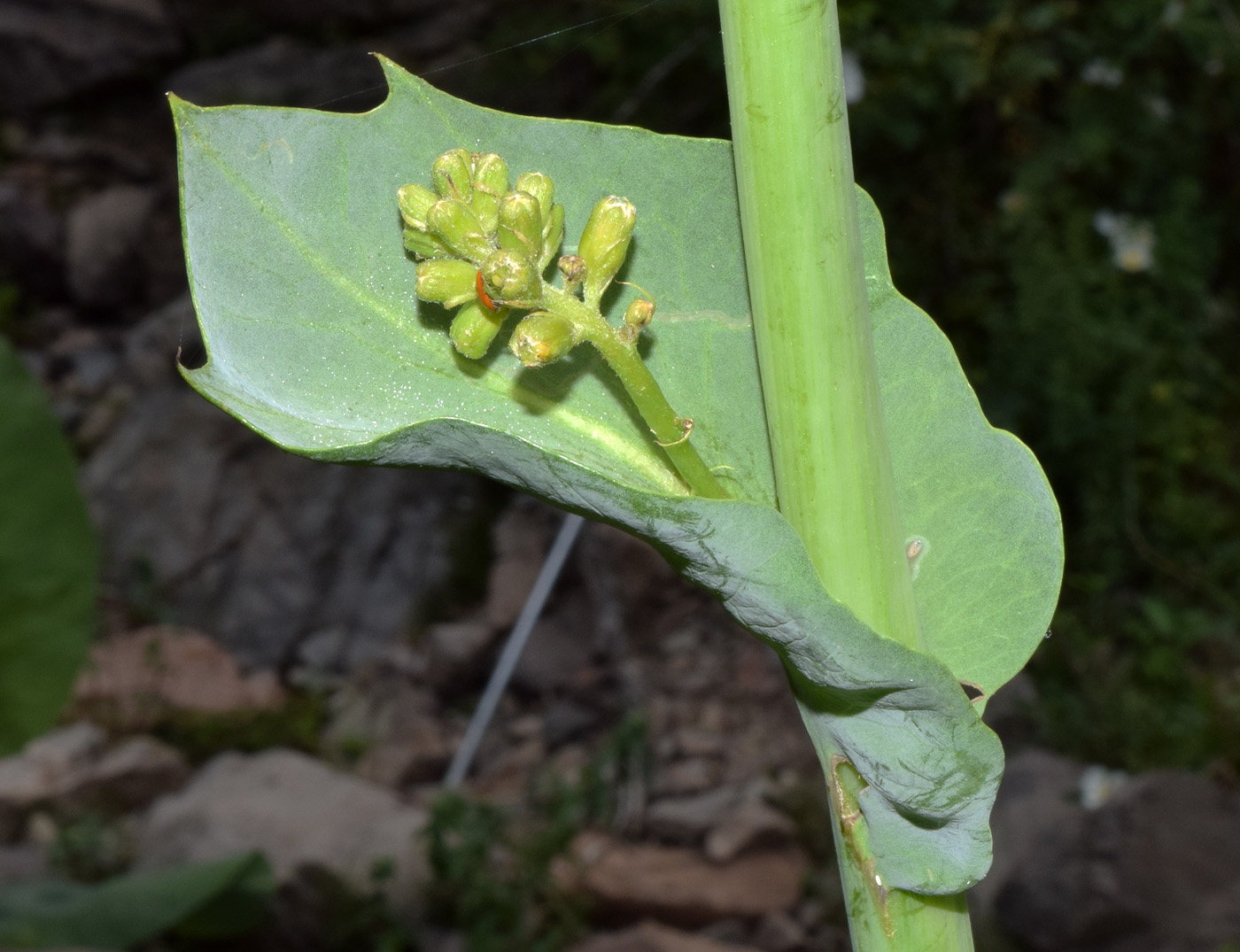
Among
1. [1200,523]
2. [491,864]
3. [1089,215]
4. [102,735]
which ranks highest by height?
[1089,215]

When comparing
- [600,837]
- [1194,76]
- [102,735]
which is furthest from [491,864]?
[1194,76]

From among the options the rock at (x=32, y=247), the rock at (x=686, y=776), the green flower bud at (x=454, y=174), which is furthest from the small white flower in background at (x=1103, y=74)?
the rock at (x=32, y=247)

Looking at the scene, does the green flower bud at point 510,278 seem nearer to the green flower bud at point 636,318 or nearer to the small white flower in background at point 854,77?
the green flower bud at point 636,318

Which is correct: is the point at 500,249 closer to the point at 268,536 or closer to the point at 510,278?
the point at 510,278

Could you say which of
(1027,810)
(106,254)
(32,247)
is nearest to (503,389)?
(1027,810)

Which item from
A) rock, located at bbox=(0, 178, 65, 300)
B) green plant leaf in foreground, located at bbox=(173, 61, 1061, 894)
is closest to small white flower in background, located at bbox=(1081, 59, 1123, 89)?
green plant leaf in foreground, located at bbox=(173, 61, 1061, 894)

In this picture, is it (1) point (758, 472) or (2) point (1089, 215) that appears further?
(2) point (1089, 215)

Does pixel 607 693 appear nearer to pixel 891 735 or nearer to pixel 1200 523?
pixel 1200 523
